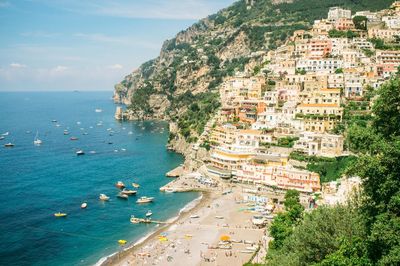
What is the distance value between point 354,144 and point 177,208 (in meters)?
37.2

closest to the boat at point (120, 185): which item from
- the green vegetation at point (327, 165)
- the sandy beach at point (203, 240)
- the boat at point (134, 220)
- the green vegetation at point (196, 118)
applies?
the boat at point (134, 220)

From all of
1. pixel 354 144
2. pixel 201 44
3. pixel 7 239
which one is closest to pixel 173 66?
pixel 201 44

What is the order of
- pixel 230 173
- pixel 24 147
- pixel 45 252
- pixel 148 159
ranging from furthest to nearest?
pixel 24 147 → pixel 148 159 → pixel 230 173 → pixel 45 252

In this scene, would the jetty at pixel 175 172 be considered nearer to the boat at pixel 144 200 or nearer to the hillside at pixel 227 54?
the boat at pixel 144 200

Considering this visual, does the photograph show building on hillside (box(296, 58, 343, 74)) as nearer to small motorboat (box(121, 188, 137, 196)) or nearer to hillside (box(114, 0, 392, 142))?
hillside (box(114, 0, 392, 142))

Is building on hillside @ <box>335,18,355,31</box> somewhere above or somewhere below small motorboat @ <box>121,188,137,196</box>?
above

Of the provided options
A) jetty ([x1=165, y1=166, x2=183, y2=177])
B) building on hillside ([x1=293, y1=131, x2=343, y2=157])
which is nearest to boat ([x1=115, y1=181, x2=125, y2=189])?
jetty ([x1=165, y1=166, x2=183, y2=177])

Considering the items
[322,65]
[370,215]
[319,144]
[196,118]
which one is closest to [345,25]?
[322,65]

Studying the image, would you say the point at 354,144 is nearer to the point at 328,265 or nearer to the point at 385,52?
the point at 328,265

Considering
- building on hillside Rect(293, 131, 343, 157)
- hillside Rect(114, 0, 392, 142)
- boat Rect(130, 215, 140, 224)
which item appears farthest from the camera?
hillside Rect(114, 0, 392, 142)

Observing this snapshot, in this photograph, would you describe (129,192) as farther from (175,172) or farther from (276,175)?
(276,175)

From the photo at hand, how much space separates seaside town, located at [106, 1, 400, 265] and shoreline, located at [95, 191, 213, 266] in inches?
11.6

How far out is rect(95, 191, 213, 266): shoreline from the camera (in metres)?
41.0

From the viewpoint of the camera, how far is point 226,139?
2815 inches
